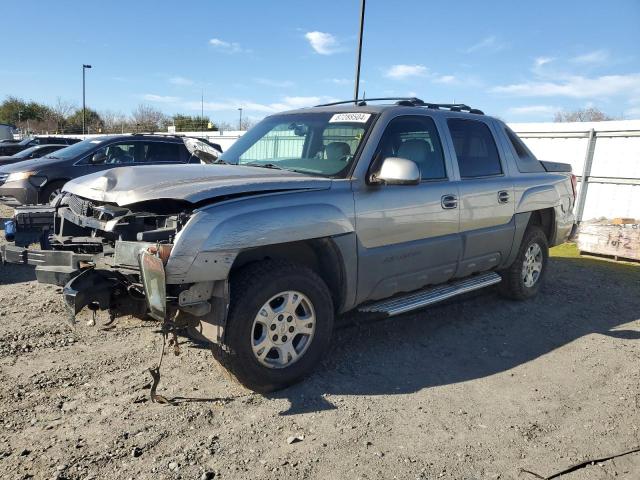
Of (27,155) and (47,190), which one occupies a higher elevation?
(27,155)

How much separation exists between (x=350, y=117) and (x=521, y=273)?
285 cm

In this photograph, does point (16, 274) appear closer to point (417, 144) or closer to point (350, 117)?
point (350, 117)

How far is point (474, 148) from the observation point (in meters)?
5.16

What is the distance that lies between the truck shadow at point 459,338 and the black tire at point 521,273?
110 millimetres

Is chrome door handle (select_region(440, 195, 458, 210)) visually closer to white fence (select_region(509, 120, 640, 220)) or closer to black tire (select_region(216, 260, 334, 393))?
black tire (select_region(216, 260, 334, 393))

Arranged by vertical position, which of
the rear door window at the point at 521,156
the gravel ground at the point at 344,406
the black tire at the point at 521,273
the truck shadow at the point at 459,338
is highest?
the rear door window at the point at 521,156

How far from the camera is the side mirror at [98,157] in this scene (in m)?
9.52

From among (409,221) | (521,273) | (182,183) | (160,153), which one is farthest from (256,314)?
(160,153)

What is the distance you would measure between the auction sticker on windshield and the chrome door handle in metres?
0.99

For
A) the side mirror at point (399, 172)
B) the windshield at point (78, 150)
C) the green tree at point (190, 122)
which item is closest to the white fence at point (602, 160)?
the side mirror at point (399, 172)

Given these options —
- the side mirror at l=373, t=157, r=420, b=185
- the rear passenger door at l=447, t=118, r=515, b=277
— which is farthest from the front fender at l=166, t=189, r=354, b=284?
the rear passenger door at l=447, t=118, r=515, b=277

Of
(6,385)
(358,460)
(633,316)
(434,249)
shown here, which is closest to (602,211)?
(633,316)

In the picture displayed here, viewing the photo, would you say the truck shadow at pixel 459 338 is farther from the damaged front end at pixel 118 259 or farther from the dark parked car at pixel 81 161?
the dark parked car at pixel 81 161

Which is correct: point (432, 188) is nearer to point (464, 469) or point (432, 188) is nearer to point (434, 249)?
point (434, 249)
